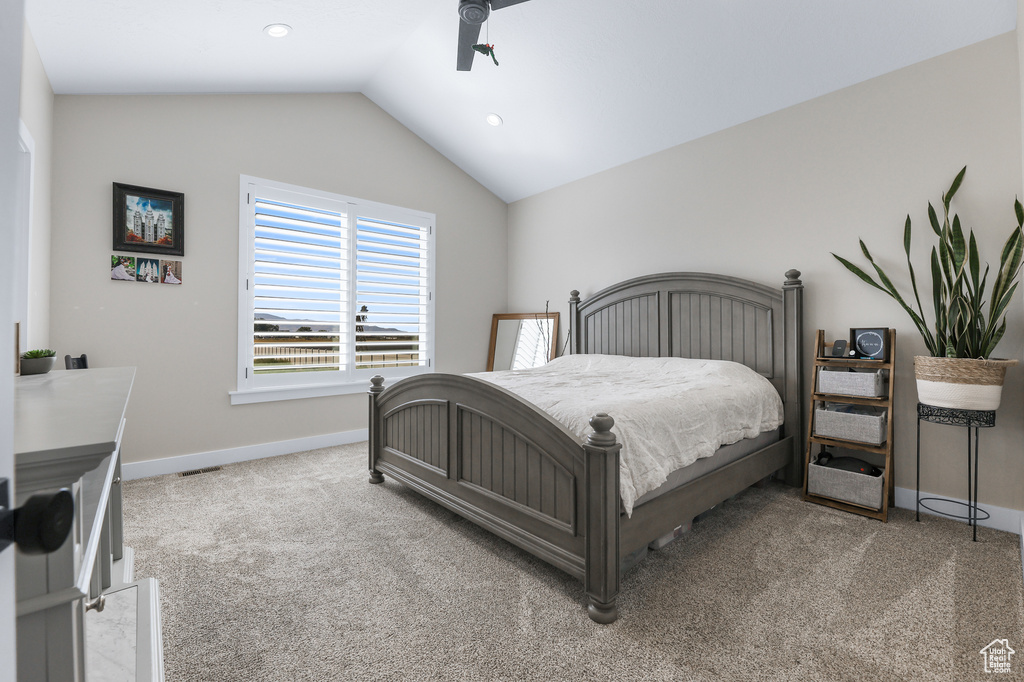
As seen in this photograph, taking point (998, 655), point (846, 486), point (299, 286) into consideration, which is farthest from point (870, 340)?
point (299, 286)

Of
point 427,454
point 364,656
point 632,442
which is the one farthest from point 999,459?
point 364,656

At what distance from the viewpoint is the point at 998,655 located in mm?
1506

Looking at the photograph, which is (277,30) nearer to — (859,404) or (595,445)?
(595,445)

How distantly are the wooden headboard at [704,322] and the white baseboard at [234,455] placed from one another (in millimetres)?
2266

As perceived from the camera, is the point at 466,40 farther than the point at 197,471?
No

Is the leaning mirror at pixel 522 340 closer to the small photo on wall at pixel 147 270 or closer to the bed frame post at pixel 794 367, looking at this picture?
the bed frame post at pixel 794 367

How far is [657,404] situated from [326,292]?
117 inches

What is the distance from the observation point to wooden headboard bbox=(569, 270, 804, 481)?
3.07 metres

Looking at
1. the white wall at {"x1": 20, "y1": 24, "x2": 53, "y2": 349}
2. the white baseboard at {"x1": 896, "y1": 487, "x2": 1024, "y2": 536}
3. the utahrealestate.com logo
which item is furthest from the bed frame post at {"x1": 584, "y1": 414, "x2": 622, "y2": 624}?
the white wall at {"x1": 20, "y1": 24, "x2": 53, "y2": 349}

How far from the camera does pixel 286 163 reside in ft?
12.4

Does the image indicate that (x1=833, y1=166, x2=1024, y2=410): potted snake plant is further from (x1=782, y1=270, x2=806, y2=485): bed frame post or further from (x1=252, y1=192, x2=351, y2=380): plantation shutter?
(x1=252, y1=192, x2=351, y2=380): plantation shutter

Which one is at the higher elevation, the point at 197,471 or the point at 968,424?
the point at 968,424

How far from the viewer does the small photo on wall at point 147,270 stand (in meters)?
3.15

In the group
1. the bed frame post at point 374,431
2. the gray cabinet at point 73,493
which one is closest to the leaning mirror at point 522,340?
the bed frame post at point 374,431
